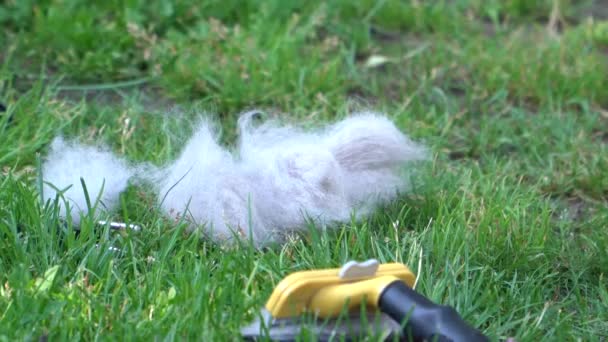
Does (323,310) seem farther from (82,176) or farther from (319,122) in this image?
(319,122)

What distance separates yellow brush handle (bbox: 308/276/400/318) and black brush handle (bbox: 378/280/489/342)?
1 cm

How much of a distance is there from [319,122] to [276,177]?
23.3 inches

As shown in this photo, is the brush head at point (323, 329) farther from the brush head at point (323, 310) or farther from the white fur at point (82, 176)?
the white fur at point (82, 176)

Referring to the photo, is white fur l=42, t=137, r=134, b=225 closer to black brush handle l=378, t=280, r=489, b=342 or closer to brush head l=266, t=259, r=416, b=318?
brush head l=266, t=259, r=416, b=318

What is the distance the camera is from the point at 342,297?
4.75 feet

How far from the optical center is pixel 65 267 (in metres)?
1.68

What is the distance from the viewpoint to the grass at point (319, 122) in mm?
1635

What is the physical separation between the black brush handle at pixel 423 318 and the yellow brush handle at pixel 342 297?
0.01 m

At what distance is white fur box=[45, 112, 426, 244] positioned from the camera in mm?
1858

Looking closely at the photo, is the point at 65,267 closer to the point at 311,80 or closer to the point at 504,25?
the point at 311,80

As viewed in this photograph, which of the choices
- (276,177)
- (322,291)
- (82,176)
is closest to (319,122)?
(276,177)

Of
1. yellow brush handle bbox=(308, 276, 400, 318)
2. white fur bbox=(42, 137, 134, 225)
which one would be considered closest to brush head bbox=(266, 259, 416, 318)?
yellow brush handle bbox=(308, 276, 400, 318)

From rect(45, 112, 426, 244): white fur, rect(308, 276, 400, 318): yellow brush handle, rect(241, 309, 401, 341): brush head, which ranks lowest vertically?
rect(241, 309, 401, 341): brush head

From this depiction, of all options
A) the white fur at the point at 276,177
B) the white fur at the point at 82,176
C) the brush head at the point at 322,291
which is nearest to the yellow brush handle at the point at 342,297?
the brush head at the point at 322,291
